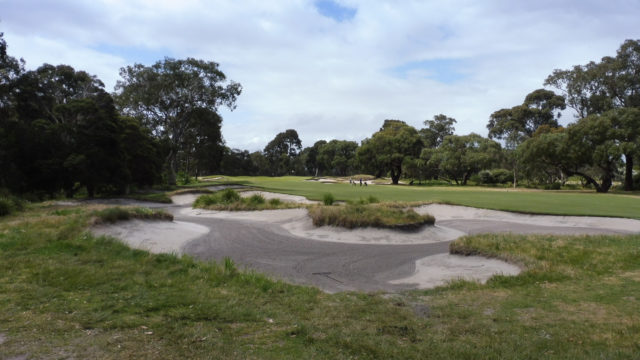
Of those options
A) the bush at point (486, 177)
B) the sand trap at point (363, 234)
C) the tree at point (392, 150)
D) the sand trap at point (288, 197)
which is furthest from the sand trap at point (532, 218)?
the tree at point (392, 150)

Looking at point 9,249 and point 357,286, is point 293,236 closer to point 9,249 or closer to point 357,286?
point 357,286

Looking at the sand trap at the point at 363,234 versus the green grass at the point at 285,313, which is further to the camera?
the sand trap at the point at 363,234

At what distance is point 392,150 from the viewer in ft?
252

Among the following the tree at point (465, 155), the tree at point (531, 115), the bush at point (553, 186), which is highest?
the tree at point (531, 115)

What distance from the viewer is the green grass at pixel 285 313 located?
4723 mm

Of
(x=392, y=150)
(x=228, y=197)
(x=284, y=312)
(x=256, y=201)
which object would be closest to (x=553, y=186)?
(x=392, y=150)

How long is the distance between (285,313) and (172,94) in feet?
174

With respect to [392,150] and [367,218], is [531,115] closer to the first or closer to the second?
[392,150]

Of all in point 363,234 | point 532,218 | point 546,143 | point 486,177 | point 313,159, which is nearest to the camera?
point 363,234

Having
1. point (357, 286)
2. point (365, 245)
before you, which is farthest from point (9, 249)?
point (365, 245)

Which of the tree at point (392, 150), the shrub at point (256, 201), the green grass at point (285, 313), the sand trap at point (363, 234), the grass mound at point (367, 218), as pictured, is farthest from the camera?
the tree at point (392, 150)

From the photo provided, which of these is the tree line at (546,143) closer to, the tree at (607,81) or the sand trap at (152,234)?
the tree at (607,81)

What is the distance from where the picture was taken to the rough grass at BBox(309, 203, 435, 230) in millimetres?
17734

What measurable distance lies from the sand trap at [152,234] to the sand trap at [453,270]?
7.63m
